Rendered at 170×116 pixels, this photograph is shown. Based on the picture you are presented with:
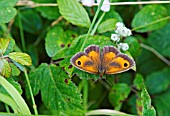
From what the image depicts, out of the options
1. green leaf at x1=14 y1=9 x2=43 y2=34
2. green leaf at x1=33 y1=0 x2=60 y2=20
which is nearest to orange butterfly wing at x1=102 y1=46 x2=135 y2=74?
green leaf at x1=33 y1=0 x2=60 y2=20

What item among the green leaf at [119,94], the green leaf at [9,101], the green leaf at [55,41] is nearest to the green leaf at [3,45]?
the green leaf at [9,101]

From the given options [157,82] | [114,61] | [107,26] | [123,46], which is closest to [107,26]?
[107,26]

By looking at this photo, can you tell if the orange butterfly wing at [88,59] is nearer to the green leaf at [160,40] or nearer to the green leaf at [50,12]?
the green leaf at [50,12]

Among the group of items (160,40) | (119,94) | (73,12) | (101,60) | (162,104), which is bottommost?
(162,104)

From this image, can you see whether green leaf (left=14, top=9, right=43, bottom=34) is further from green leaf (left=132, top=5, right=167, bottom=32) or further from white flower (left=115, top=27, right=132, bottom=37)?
white flower (left=115, top=27, right=132, bottom=37)

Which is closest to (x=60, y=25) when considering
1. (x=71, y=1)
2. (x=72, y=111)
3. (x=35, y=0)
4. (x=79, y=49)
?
(x=35, y=0)

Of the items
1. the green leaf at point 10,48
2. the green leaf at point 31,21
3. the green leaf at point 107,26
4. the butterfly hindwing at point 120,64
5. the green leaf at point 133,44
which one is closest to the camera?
the butterfly hindwing at point 120,64

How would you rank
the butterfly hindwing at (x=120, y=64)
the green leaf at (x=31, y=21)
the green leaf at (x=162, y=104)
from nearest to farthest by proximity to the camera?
the butterfly hindwing at (x=120, y=64), the green leaf at (x=162, y=104), the green leaf at (x=31, y=21)

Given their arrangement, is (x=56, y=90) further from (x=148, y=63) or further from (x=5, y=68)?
(x=148, y=63)
